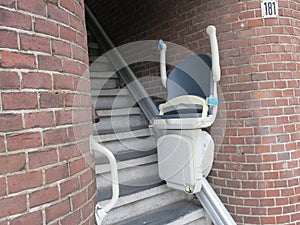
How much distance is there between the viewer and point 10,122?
0.91m

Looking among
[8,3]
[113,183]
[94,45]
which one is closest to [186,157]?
[113,183]

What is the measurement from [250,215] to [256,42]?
59.7 inches

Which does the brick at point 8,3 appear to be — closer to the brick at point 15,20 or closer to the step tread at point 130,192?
the brick at point 15,20

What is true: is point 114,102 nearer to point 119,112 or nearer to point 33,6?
point 119,112

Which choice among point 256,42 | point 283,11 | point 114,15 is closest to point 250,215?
point 256,42

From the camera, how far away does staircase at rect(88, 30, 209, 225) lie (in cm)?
225

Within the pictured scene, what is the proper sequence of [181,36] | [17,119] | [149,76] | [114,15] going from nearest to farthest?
[17,119]
[181,36]
[149,76]
[114,15]

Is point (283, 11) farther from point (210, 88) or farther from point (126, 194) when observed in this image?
point (126, 194)

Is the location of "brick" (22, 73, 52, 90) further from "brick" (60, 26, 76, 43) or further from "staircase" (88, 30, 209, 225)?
"staircase" (88, 30, 209, 225)

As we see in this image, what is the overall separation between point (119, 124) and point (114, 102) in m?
0.37

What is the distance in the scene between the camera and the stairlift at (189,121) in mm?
2074

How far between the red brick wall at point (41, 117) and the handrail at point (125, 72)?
1701mm

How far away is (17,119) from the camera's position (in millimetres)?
926

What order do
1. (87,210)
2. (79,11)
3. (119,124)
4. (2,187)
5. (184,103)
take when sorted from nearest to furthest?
(2,187)
(87,210)
(79,11)
(184,103)
(119,124)
